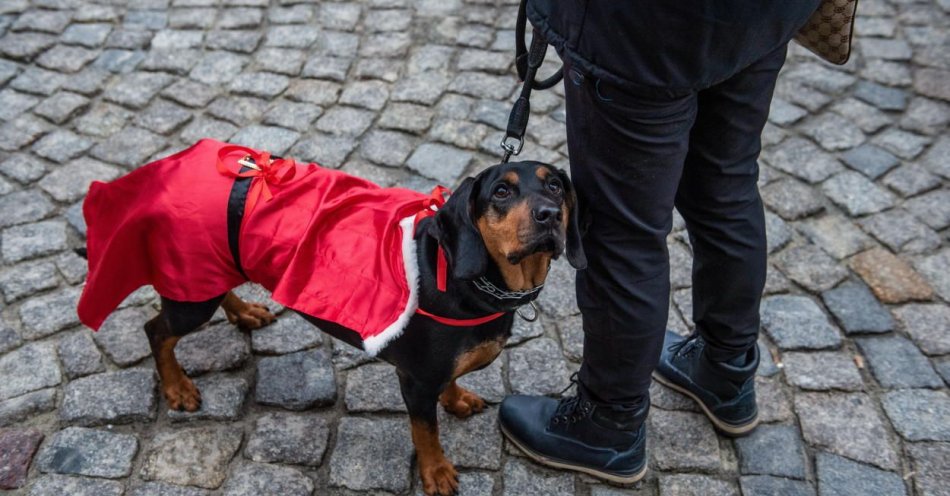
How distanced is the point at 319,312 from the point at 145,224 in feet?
2.38

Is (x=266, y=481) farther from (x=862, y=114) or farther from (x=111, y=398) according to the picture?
(x=862, y=114)

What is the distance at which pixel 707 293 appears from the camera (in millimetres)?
2895

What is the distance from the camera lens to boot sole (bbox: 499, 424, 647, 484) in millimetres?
2971

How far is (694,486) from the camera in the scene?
3.00 meters

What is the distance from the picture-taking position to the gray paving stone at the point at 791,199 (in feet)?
13.8

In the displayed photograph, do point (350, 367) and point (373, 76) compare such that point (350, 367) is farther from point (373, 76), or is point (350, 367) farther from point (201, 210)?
point (373, 76)

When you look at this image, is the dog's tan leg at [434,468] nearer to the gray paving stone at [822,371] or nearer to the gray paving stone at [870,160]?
the gray paving stone at [822,371]

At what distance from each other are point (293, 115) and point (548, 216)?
2871mm

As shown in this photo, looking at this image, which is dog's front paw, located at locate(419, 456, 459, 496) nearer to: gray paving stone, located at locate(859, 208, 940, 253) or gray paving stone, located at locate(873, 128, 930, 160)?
gray paving stone, located at locate(859, 208, 940, 253)

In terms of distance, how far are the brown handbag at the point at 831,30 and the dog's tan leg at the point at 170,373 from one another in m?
2.54

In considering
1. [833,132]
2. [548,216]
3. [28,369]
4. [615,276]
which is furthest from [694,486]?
[28,369]

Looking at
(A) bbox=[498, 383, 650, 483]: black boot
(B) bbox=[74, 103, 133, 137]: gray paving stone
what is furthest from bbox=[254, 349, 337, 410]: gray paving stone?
(B) bbox=[74, 103, 133, 137]: gray paving stone

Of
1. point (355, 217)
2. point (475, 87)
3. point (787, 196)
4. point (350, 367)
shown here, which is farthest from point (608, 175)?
point (475, 87)

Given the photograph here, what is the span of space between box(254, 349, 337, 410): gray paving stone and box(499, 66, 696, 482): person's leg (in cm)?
77
